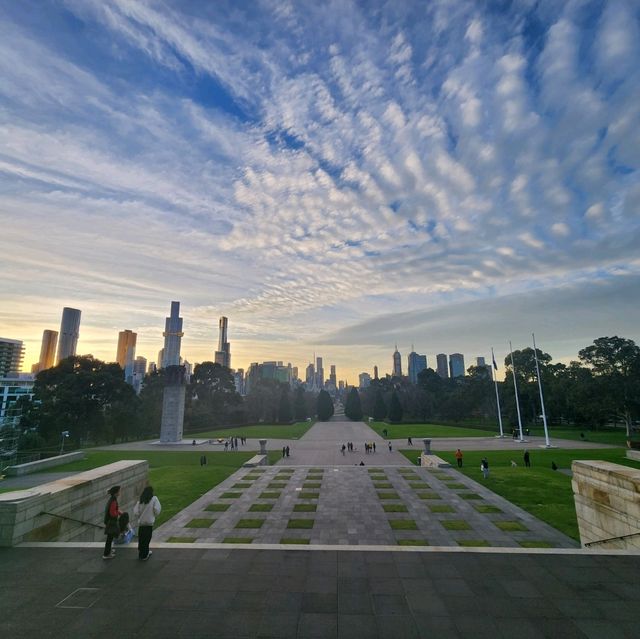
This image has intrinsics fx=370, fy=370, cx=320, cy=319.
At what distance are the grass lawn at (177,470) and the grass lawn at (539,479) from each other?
17.2 meters

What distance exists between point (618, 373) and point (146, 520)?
210ft

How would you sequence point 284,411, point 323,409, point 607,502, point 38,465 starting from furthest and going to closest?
1. point 323,409
2. point 284,411
3. point 38,465
4. point 607,502

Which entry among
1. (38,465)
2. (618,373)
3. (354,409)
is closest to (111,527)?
(38,465)

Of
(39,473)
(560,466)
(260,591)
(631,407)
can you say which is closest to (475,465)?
(560,466)

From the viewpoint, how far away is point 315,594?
626cm

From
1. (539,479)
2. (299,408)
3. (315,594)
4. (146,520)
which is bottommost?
(539,479)

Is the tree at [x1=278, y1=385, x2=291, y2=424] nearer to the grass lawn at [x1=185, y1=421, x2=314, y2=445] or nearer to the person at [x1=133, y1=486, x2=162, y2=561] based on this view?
the grass lawn at [x1=185, y1=421, x2=314, y2=445]

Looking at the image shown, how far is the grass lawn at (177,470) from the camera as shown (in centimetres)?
2019

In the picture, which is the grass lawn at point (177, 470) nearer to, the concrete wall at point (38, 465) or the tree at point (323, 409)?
the concrete wall at point (38, 465)

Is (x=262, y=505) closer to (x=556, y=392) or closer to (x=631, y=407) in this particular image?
(x=631, y=407)

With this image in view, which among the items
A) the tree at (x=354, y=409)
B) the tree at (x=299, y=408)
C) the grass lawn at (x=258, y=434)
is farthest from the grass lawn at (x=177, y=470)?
the tree at (x=354, y=409)

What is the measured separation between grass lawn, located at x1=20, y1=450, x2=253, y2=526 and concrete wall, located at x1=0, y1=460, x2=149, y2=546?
84 cm

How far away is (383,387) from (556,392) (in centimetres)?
7135

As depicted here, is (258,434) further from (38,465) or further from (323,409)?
(323,409)
